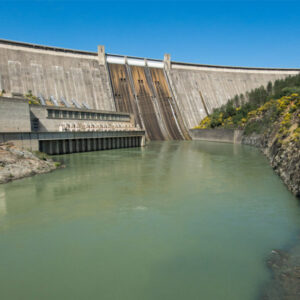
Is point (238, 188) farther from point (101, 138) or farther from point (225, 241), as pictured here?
point (101, 138)

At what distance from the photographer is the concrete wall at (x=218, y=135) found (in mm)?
36303

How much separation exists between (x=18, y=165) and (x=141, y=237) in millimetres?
10565

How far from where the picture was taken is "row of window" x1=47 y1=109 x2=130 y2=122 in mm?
27314

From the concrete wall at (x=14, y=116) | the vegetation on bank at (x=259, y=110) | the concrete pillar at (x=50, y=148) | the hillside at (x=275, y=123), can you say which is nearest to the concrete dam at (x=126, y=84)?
the vegetation on bank at (x=259, y=110)

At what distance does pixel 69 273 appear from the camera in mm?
5867

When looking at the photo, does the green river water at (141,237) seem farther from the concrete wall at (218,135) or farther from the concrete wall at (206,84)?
the concrete wall at (206,84)

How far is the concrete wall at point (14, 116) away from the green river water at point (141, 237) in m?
8.52

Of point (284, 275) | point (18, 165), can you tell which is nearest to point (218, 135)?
point (18, 165)

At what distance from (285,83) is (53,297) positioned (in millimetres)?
41199

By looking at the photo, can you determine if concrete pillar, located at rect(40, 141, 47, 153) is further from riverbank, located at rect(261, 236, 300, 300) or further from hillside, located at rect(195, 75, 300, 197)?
riverbank, located at rect(261, 236, 300, 300)

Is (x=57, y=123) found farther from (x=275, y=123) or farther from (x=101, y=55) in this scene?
(x=101, y=55)

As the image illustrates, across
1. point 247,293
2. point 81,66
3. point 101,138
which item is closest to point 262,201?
point 247,293

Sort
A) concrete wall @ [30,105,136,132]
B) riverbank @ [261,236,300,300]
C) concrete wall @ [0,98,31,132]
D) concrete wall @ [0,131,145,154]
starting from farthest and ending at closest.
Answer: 1. concrete wall @ [30,105,136,132]
2. concrete wall @ [0,98,31,132]
3. concrete wall @ [0,131,145,154]
4. riverbank @ [261,236,300,300]

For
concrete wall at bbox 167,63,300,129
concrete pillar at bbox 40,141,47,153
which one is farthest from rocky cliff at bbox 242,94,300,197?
concrete wall at bbox 167,63,300,129
